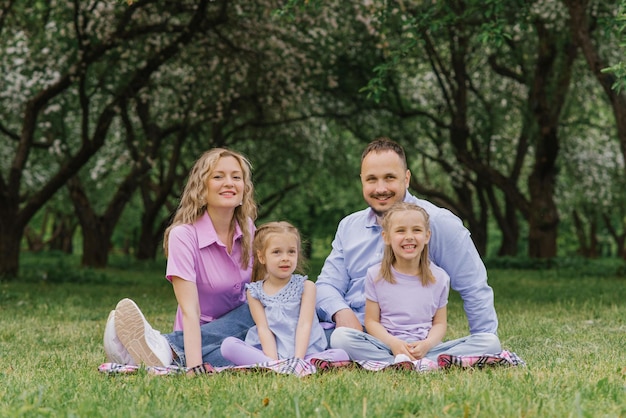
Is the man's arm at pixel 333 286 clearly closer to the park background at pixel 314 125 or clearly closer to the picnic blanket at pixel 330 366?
the picnic blanket at pixel 330 366

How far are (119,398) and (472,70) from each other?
A: 19.6 m

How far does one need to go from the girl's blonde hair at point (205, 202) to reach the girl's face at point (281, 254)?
0.38 m

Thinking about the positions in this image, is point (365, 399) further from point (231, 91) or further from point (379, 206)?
point (231, 91)

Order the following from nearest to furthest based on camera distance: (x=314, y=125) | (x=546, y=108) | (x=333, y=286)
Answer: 1. (x=333, y=286)
2. (x=546, y=108)
3. (x=314, y=125)

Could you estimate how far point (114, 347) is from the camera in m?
5.52

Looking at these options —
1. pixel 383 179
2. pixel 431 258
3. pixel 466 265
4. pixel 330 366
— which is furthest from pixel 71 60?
pixel 330 366

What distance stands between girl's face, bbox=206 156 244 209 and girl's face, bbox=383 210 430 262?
118cm

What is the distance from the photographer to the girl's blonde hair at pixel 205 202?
19.4ft

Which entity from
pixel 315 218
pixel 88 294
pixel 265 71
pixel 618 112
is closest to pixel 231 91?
pixel 265 71

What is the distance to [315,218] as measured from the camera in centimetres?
4138

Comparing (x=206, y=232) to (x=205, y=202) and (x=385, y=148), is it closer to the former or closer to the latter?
(x=205, y=202)

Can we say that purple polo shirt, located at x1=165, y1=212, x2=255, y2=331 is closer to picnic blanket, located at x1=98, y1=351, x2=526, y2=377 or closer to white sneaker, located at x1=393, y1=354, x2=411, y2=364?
picnic blanket, located at x1=98, y1=351, x2=526, y2=377

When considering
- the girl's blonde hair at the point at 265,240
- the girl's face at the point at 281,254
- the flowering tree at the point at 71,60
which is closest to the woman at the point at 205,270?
the girl's blonde hair at the point at 265,240

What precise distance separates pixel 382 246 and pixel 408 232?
2.05 feet
